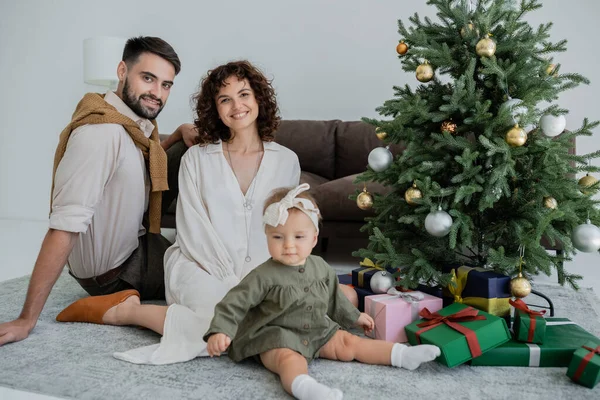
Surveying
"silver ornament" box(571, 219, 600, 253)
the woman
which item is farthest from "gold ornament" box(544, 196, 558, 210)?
the woman

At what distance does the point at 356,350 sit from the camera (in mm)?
1609

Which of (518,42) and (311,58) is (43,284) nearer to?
(518,42)

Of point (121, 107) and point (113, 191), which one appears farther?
point (121, 107)

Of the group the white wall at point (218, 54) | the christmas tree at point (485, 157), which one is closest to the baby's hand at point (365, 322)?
the christmas tree at point (485, 157)

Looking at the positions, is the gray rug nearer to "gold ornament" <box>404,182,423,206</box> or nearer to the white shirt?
the white shirt

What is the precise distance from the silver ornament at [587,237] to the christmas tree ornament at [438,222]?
434mm

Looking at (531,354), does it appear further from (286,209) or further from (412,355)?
(286,209)

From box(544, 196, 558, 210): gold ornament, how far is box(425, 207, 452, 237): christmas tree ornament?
0.37 metres

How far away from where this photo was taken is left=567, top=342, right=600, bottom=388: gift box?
142 cm

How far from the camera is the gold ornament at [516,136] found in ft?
5.74

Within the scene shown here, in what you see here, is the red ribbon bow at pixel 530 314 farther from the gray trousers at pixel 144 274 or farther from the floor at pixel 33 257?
the gray trousers at pixel 144 274

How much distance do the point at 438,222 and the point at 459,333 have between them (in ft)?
1.29

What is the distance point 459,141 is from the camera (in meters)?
1.85

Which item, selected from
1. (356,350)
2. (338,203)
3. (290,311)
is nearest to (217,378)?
(290,311)
